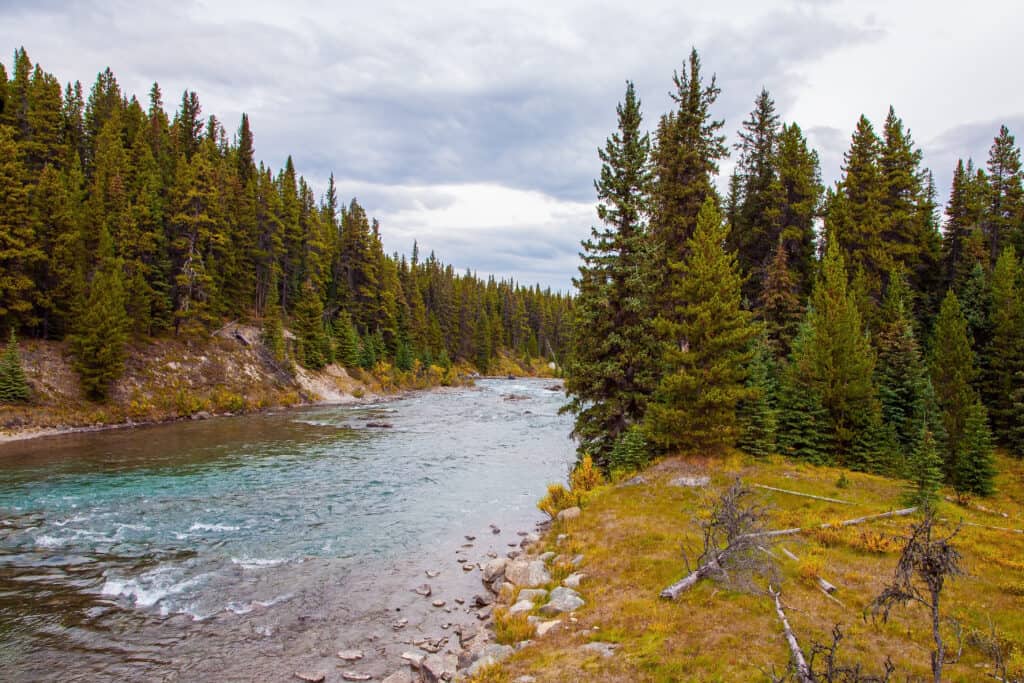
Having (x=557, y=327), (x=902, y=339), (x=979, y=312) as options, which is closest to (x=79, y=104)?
(x=902, y=339)

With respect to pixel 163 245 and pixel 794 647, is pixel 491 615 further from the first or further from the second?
pixel 163 245

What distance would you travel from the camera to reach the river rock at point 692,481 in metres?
19.8

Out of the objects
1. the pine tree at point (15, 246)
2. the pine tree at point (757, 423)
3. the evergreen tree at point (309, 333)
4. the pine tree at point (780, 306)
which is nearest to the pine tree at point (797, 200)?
the pine tree at point (780, 306)

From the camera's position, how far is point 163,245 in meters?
52.2

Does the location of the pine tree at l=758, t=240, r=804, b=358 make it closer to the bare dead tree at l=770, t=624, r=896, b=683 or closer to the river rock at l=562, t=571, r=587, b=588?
the river rock at l=562, t=571, r=587, b=588

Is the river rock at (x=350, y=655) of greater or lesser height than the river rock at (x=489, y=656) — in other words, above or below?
below

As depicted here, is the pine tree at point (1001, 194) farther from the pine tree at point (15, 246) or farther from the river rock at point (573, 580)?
the pine tree at point (15, 246)

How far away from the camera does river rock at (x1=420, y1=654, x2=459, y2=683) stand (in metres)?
9.85

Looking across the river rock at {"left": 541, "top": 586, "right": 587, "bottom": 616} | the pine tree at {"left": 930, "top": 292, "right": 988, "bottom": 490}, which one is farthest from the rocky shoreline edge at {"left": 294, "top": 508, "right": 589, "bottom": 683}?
the pine tree at {"left": 930, "top": 292, "right": 988, "bottom": 490}

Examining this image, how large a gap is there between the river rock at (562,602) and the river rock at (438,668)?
2165mm

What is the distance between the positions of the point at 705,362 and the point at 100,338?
4189 cm

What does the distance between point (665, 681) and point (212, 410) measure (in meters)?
47.3

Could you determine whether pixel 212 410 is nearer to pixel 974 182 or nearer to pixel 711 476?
pixel 711 476

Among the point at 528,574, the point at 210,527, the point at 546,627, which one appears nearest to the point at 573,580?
the point at 528,574
